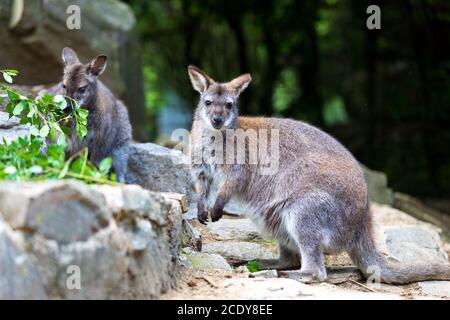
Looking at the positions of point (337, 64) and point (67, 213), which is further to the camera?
point (337, 64)

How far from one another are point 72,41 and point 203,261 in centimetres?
634

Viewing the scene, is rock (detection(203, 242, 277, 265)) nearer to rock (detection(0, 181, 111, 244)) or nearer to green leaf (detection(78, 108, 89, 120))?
green leaf (detection(78, 108, 89, 120))

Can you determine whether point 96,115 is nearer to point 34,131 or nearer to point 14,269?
point 34,131

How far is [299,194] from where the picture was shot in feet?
23.0

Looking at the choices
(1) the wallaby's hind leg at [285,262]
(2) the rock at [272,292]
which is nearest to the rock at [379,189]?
(1) the wallaby's hind leg at [285,262]

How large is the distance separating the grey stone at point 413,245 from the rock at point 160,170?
2.24 m

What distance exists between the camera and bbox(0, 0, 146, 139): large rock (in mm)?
11430

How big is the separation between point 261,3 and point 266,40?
0.92 metres

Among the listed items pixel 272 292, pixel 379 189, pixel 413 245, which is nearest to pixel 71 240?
pixel 272 292

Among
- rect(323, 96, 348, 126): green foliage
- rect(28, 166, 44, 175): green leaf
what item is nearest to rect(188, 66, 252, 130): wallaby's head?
rect(28, 166, 44, 175): green leaf

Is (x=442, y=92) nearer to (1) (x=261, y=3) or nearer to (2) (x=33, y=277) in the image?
(1) (x=261, y=3)

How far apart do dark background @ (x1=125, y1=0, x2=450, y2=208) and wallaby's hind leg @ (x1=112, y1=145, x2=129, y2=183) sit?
682 cm
